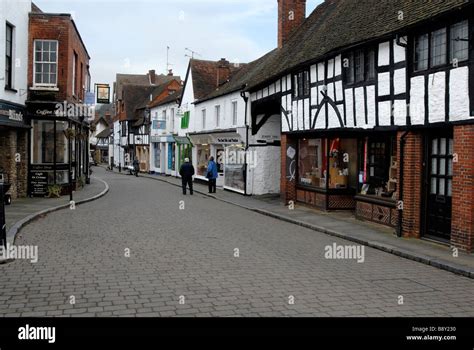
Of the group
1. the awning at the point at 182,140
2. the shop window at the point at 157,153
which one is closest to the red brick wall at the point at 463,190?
the awning at the point at 182,140

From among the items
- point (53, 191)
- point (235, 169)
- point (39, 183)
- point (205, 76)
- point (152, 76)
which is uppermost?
point (152, 76)

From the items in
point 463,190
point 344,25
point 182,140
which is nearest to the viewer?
point 463,190

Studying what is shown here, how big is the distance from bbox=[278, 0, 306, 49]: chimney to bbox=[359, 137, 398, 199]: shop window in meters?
10.4

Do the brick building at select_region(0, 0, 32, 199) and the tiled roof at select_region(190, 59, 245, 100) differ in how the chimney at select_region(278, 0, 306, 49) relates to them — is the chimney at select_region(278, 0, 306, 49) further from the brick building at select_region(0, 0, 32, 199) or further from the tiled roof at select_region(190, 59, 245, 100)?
the brick building at select_region(0, 0, 32, 199)

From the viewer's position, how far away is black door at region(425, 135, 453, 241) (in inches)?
435

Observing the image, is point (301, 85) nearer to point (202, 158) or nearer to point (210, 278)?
point (210, 278)

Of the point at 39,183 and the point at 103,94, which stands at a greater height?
the point at 103,94

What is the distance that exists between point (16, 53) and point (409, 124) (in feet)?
45.6

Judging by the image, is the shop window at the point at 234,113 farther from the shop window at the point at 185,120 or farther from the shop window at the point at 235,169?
the shop window at the point at 185,120

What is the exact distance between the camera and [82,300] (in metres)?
6.57

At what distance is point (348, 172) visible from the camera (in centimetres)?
1680

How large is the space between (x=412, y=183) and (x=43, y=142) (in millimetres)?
14709

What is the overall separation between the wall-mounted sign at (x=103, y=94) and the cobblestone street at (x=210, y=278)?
848 inches

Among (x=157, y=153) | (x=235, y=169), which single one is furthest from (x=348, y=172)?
(x=157, y=153)
